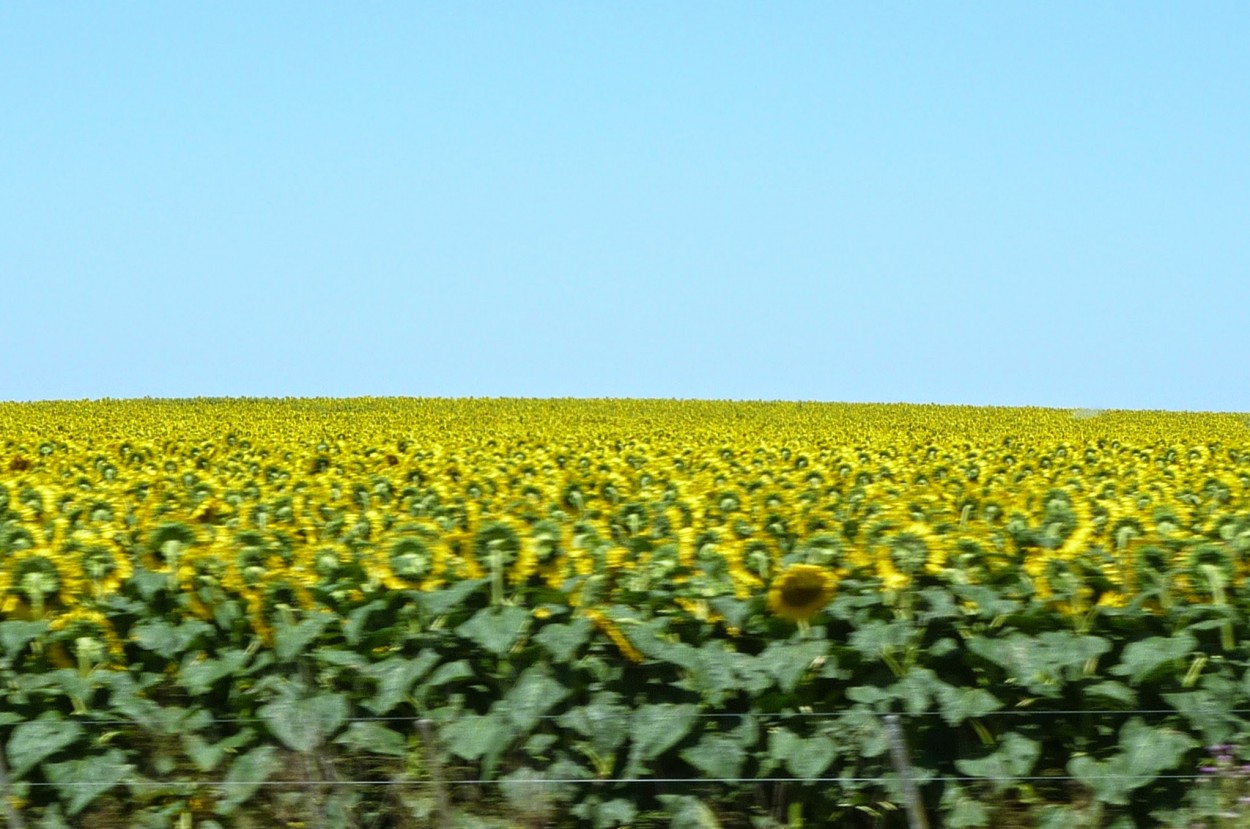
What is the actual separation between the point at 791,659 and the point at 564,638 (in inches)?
27.4

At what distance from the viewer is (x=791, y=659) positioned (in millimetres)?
4238

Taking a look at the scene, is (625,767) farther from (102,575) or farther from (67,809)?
(102,575)

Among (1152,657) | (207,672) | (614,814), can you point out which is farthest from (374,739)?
(1152,657)

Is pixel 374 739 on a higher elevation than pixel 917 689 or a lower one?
lower

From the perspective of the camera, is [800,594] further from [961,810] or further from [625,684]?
[961,810]

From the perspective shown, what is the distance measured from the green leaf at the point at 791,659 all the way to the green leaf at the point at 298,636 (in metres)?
1.42

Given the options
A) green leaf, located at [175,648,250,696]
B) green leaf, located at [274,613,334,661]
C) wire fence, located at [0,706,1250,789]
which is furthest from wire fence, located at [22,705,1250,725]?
green leaf, located at [274,613,334,661]

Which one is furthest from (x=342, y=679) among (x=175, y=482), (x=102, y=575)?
(x=175, y=482)

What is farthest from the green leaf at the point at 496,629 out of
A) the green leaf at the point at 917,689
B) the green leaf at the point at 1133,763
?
the green leaf at the point at 1133,763

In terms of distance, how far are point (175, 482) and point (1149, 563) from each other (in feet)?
22.3

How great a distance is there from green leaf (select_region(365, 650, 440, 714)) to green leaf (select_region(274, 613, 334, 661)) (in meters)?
0.24

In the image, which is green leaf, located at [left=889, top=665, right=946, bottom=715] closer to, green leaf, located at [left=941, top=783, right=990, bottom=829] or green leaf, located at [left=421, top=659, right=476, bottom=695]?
green leaf, located at [left=941, top=783, right=990, bottom=829]

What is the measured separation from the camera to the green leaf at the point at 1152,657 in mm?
4215

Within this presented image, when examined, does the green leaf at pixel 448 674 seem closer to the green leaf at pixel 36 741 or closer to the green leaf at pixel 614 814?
the green leaf at pixel 614 814
